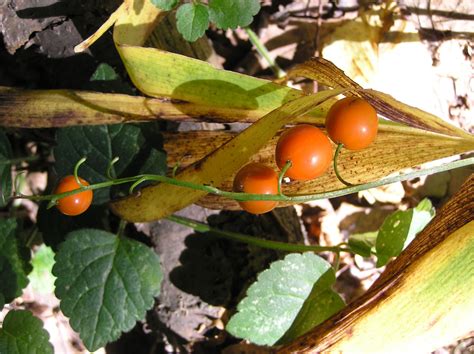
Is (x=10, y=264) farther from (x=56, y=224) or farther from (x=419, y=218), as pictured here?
(x=419, y=218)

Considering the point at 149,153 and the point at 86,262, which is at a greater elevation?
the point at 149,153

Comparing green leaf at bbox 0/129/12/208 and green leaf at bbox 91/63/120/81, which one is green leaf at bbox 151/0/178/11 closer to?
green leaf at bbox 91/63/120/81

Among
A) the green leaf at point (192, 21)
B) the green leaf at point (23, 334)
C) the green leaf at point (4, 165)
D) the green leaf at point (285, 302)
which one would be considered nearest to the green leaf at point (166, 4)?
the green leaf at point (192, 21)

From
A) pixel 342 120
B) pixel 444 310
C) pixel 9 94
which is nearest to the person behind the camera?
pixel 342 120

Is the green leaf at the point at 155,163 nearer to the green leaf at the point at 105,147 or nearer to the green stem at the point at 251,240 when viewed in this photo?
the green leaf at the point at 105,147

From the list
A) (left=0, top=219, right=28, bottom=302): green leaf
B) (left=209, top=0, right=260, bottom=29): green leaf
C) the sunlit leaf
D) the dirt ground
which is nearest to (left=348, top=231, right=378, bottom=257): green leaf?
the dirt ground

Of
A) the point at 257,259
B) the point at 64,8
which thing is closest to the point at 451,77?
the point at 257,259

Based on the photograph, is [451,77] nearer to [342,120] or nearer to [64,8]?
[342,120]
